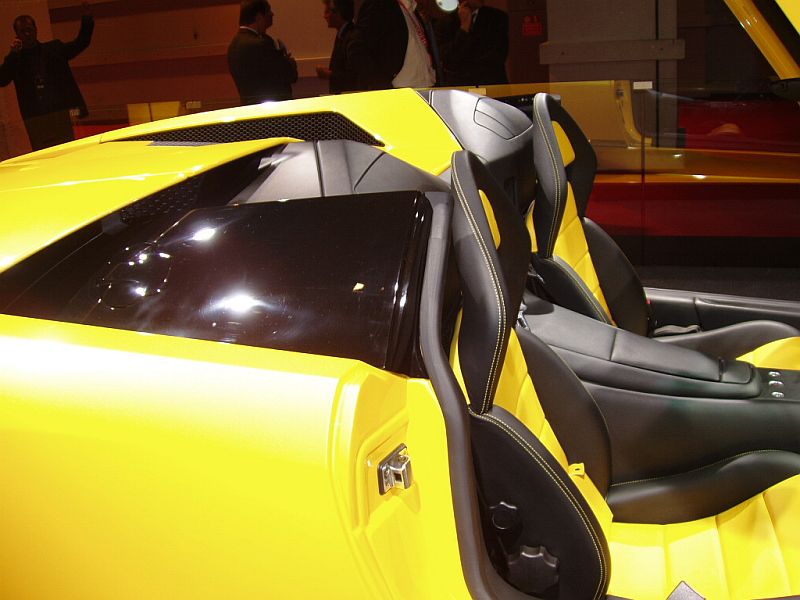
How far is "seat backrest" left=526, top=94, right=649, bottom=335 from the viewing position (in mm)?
2166

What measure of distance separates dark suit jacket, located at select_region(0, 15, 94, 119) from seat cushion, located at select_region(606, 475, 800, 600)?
4.31 meters

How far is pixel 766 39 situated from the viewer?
1767mm

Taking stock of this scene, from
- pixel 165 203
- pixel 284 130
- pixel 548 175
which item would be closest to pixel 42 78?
pixel 284 130

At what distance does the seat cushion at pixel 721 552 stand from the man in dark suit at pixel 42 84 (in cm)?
424

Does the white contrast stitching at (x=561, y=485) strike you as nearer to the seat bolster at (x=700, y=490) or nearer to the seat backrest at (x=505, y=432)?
the seat backrest at (x=505, y=432)

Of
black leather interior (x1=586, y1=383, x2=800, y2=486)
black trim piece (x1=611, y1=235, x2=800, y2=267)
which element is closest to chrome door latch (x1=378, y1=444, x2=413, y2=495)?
black leather interior (x1=586, y1=383, x2=800, y2=486)

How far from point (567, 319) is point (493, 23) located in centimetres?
332

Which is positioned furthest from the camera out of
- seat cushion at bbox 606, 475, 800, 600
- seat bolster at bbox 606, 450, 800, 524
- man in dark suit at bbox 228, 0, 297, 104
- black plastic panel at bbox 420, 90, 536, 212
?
man in dark suit at bbox 228, 0, 297, 104

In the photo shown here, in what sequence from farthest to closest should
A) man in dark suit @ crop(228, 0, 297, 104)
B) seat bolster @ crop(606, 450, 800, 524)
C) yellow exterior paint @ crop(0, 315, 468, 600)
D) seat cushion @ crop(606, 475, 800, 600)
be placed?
man in dark suit @ crop(228, 0, 297, 104) → seat bolster @ crop(606, 450, 800, 524) → seat cushion @ crop(606, 475, 800, 600) → yellow exterior paint @ crop(0, 315, 468, 600)

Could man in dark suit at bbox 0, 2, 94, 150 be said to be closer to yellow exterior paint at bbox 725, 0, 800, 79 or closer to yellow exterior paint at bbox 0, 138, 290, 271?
yellow exterior paint at bbox 0, 138, 290, 271

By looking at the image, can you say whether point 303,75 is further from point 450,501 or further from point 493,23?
point 450,501

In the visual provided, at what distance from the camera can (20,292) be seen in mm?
1183

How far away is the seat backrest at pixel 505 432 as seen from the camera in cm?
116

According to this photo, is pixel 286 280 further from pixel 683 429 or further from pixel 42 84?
pixel 42 84
